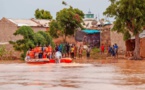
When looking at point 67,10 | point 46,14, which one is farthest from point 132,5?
point 46,14

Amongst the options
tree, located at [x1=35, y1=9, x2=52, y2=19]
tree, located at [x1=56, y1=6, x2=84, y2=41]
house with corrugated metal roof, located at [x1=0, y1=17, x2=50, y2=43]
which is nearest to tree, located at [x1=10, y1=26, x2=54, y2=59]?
tree, located at [x1=56, y1=6, x2=84, y2=41]

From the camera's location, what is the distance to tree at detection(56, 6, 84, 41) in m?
52.9

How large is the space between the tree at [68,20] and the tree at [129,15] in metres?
14.9

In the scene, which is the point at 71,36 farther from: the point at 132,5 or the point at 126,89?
the point at 126,89

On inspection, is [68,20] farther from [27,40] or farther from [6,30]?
[27,40]

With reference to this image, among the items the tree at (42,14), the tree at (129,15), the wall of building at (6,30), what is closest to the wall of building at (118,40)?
the tree at (129,15)

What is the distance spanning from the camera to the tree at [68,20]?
174 feet

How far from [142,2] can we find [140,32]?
2735 mm

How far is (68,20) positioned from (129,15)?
1664 centimetres

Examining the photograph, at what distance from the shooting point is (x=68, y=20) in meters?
53.2

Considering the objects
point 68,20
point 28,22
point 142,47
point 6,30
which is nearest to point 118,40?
point 68,20

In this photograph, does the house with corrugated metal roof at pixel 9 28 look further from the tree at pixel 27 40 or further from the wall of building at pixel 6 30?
the tree at pixel 27 40

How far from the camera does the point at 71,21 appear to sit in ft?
174

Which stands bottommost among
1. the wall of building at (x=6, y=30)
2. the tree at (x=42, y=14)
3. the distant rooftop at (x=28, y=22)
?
the wall of building at (x=6, y=30)
